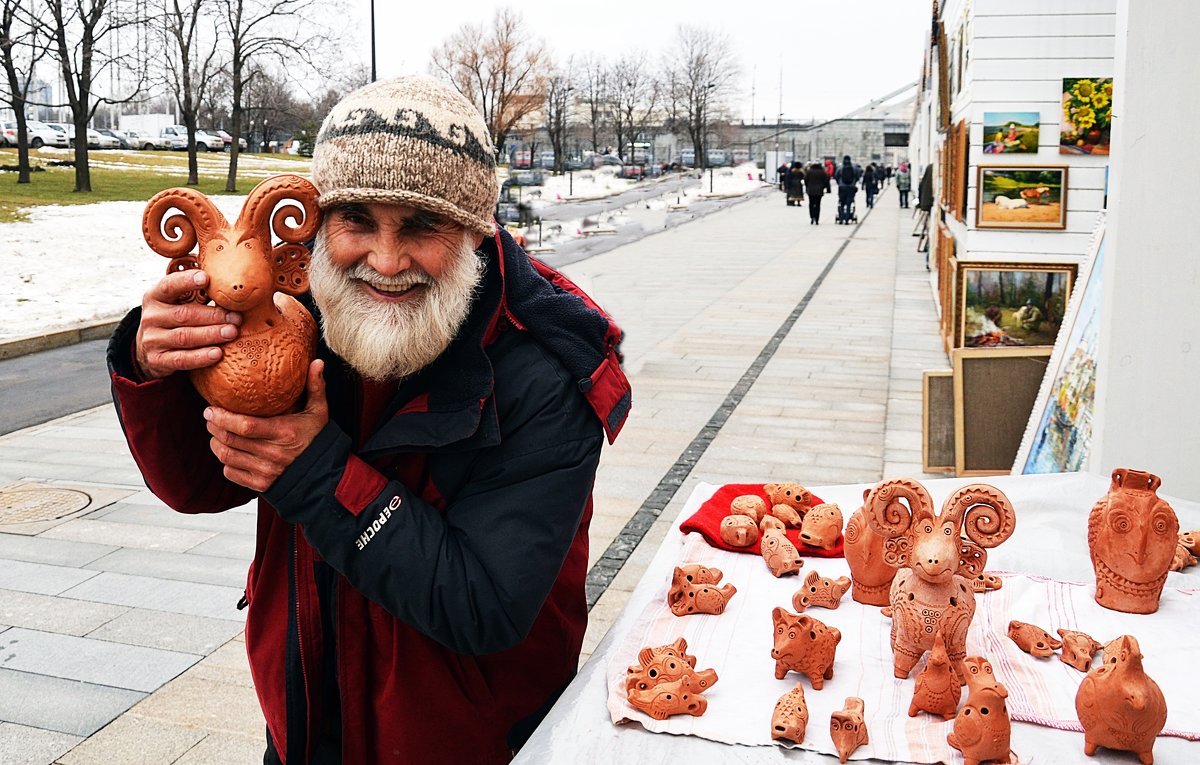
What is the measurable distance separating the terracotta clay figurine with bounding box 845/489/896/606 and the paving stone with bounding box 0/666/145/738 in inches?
102

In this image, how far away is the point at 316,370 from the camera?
1.74 metres

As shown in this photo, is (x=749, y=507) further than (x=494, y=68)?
No

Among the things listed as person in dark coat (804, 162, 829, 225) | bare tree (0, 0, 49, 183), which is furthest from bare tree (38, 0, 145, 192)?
person in dark coat (804, 162, 829, 225)

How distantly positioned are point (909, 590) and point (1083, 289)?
3.26m

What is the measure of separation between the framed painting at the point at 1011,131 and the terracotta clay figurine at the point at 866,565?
22.1 ft

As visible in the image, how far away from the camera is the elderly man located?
1.69 m

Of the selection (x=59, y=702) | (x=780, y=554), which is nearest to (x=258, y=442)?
(x=780, y=554)

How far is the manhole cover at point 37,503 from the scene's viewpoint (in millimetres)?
5948

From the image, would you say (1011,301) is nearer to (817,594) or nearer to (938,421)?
(938,421)

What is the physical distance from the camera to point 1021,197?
8.71 m

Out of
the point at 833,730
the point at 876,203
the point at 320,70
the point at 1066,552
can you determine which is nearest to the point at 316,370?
the point at 833,730

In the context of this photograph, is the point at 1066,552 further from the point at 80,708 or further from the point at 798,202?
the point at 798,202

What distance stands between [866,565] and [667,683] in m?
0.72

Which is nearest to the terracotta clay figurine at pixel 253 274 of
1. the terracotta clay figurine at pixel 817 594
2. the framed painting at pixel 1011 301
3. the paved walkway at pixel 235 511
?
the terracotta clay figurine at pixel 817 594
